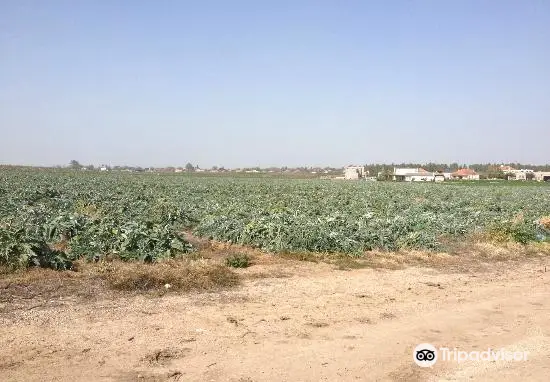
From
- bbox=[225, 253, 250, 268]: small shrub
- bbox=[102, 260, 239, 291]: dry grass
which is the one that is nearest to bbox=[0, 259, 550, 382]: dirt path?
bbox=[102, 260, 239, 291]: dry grass

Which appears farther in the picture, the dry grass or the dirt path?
the dry grass

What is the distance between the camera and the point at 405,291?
29.7ft

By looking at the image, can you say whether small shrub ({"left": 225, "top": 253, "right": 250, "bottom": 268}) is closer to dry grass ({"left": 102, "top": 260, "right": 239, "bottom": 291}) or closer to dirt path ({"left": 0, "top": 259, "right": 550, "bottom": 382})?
dry grass ({"left": 102, "top": 260, "right": 239, "bottom": 291})

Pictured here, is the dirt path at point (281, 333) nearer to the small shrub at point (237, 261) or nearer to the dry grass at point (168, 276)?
the dry grass at point (168, 276)

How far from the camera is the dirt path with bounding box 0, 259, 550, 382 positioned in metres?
5.21

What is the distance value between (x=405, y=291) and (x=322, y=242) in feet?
12.0

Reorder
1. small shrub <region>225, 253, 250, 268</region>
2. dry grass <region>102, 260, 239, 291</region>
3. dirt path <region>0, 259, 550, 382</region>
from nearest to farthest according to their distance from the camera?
dirt path <region>0, 259, 550, 382</region>
dry grass <region>102, 260, 239, 291</region>
small shrub <region>225, 253, 250, 268</region>

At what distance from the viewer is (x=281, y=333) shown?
21.1 feet

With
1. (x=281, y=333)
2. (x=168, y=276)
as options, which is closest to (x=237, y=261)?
(x=168, y=276)

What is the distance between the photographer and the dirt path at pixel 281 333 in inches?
205

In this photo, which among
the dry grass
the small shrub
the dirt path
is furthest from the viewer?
the small shrub

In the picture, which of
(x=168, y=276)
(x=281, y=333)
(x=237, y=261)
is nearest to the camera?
(x=281, y=333)

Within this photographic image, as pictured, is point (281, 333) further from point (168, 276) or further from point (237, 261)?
point (237, 261)

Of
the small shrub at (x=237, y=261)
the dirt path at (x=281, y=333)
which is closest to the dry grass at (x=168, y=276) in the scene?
the small shrub at (x=237, y=261)
